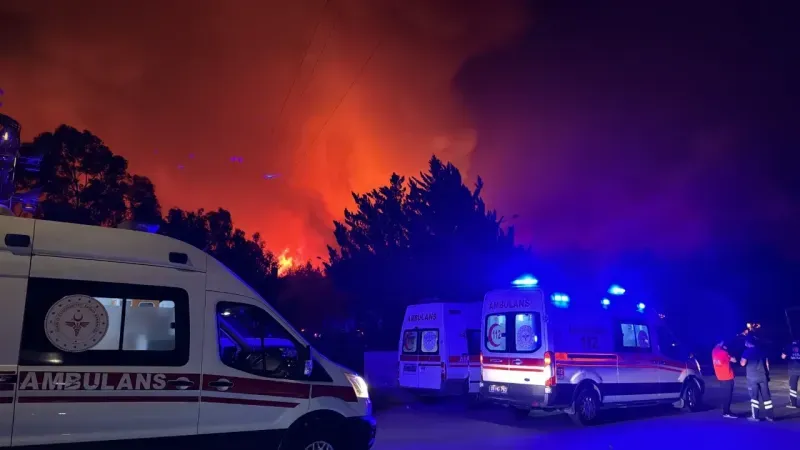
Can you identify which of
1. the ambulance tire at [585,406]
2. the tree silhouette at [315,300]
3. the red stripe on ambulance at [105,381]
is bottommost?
the ambulance tire at [585,406]

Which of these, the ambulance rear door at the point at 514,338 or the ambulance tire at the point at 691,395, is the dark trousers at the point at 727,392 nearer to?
the ambulance tire at the point at 691,395

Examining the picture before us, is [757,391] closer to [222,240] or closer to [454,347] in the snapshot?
[454,347]

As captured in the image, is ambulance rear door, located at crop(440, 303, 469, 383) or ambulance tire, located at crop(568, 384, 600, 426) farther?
ambulance rear door, located at crop(440, 303, 469, 383)

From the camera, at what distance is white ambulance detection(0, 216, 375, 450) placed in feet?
16.4

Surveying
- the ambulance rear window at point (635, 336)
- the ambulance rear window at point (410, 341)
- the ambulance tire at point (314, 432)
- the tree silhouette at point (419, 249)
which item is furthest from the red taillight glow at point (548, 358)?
the tree silhouette at point (419, 249)

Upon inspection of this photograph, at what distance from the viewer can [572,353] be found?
11.5m

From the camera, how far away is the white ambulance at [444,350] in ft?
47.5

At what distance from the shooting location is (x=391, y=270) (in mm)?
28219

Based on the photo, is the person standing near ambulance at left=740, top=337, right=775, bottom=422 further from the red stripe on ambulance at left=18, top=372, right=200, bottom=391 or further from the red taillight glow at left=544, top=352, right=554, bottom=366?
the red stripe on ambulance at left=18, top=372, right=200, bottom=391

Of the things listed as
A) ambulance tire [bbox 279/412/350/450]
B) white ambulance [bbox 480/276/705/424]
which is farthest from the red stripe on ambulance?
white ambulance [bbox 480/276/705/424]

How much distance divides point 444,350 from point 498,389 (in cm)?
269

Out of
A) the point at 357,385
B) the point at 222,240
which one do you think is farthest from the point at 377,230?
the point at 357,385

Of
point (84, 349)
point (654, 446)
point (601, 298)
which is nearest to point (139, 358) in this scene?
point (84, 349)

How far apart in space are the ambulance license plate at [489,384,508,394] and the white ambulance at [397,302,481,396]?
236 cm
